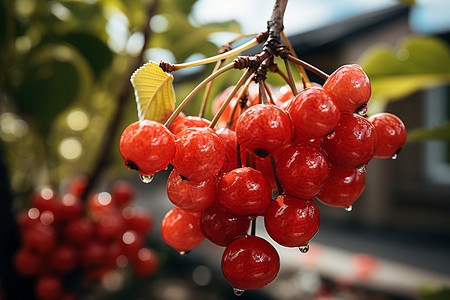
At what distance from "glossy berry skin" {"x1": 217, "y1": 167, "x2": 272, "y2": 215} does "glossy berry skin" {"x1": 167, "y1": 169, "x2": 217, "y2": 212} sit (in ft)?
0.05

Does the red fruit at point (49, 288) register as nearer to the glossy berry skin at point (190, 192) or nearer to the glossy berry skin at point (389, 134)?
the glossy berry skin at point (190, 192)

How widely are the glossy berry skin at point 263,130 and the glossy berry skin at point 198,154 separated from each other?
Answer: 0.03 meters

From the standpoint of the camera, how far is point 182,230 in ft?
1.62

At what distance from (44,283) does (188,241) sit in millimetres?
745

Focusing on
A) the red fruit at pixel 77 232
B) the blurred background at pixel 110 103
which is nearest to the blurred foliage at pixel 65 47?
the blurred background at pixel 110 103

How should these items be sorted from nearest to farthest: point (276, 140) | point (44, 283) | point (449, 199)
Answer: point (276, 140)
point (44, 283)
point (449, 199)

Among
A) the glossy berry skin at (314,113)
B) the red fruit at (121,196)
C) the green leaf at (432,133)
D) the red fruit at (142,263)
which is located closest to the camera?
the glossy berry skin at (314,113)

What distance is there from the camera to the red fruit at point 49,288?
999 mm

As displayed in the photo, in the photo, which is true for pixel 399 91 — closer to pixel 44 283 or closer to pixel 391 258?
pixel 44 283

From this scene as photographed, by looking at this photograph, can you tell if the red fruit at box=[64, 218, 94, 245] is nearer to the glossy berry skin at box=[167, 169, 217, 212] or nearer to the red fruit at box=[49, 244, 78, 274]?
the red fruit at box=[49, 244, 78, 274]

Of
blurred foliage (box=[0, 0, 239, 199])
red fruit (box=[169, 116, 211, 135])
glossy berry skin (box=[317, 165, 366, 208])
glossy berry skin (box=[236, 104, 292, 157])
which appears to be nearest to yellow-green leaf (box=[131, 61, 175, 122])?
red fruit (box=[169, 116, 211, 135])

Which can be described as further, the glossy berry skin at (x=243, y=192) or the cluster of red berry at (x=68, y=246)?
the cluster of red berry at (x=68, y=246)

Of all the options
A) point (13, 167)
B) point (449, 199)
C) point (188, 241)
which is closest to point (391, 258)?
point (449, 199)

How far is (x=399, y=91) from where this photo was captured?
107 centimetres
